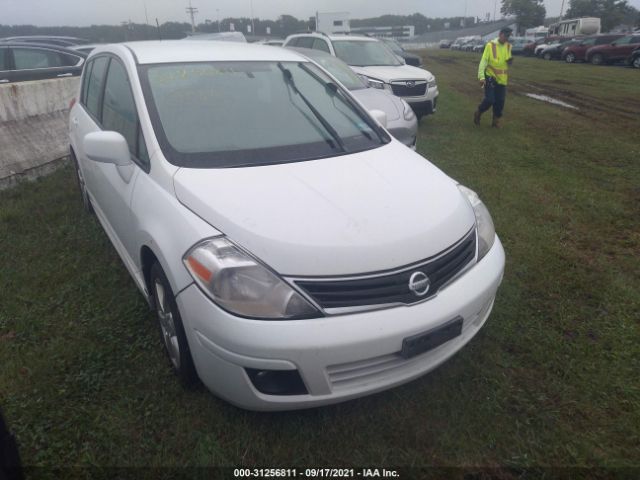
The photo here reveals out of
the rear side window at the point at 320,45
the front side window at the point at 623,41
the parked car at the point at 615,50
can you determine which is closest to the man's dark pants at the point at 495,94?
the rear side window at the point at 320,45

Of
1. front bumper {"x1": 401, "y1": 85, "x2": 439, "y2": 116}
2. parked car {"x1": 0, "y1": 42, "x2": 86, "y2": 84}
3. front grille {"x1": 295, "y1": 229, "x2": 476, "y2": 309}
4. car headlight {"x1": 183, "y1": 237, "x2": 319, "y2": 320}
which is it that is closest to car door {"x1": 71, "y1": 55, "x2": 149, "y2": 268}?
car headlight {"x1": 183, "y1": 237, "x2": 319, "y2": 320}

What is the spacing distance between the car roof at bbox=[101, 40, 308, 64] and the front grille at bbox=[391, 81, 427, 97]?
18.2 feet

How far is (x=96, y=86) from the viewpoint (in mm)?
3783

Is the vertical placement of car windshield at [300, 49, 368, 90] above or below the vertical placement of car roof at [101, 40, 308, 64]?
below

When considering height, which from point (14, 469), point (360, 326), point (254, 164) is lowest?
point (14, 469)

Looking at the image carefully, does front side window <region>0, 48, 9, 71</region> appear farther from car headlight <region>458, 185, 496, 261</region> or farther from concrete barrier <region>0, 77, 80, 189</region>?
car headlight <region>458, 185, 496, 261</region>

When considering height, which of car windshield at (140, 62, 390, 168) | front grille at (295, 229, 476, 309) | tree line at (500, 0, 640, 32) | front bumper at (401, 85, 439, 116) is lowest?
front bumper at (401, 85, 439, 116)

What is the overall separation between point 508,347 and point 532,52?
129 ft

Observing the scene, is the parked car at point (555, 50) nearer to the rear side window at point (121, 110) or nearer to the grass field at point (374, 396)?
the grass field at point (374, 396)

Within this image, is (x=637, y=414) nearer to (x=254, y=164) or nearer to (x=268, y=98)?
(x=254, y=164)

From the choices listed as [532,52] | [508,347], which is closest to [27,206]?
[508,347]

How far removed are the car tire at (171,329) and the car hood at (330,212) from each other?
432mm

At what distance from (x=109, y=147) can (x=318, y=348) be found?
65.0 inches

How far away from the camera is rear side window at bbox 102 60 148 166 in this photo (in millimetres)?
2766
